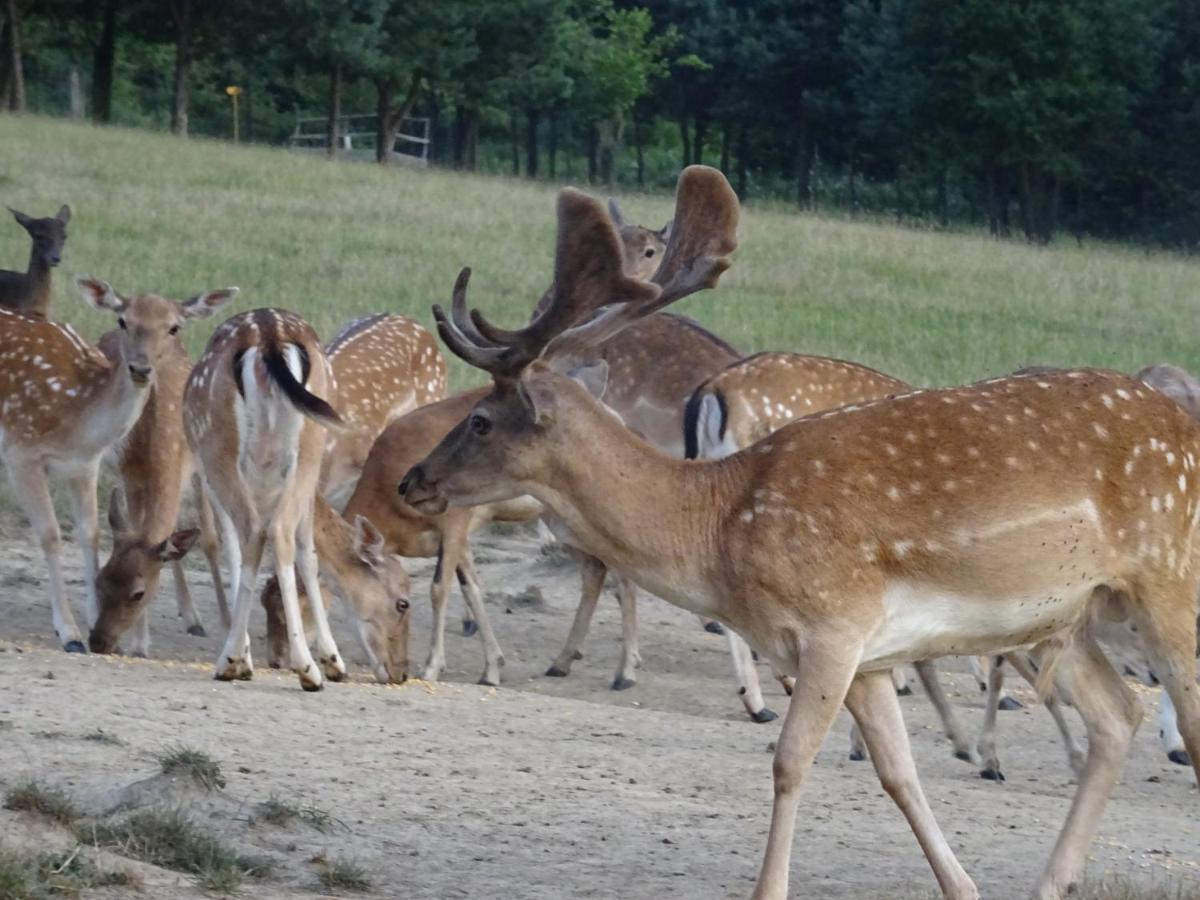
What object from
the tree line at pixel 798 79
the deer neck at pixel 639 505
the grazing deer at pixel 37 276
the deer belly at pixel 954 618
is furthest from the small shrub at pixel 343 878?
the tree line at pixel 798 79

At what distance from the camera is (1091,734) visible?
20.9 ft

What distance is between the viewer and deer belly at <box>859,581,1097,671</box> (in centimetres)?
578

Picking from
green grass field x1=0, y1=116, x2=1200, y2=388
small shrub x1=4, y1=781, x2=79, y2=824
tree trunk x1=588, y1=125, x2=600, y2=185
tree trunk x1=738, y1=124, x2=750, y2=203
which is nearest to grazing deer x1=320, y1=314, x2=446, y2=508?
green grass field x1=0, y1=116, x2=1200, y2=388

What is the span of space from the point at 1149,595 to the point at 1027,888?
974 millimetres

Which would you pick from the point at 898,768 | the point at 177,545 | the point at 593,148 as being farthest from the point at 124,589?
the point at 593,148

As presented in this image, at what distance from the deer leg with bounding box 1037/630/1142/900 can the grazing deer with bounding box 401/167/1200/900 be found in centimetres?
1

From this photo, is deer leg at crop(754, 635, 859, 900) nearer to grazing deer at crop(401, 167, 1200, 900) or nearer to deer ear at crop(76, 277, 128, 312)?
grazing deer at crop(401, 167, 1200, 900)

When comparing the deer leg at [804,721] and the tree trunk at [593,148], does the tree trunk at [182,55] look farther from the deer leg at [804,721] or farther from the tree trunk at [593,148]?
the deer leg at [804,721]

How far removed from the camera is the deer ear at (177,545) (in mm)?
9617

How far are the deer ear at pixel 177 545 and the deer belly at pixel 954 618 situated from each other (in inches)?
180

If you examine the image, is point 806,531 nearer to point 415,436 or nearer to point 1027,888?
point 1027,888

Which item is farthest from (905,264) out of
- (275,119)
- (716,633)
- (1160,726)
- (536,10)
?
(275,119)

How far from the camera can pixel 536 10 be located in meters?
49.4

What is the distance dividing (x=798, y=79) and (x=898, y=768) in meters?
50.0
